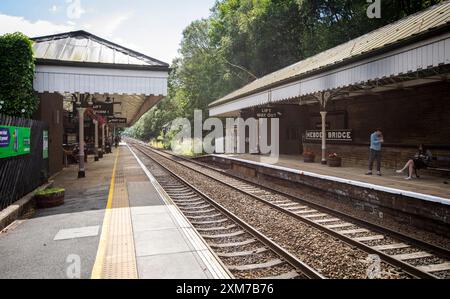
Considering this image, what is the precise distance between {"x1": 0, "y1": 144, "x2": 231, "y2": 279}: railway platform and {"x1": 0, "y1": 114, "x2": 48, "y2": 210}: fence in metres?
0.80

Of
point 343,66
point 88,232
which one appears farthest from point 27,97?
point 343,66

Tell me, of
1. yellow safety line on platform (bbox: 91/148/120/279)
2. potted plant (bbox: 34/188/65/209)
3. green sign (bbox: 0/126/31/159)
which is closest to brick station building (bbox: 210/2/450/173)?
yellow safety line on platform (bbox: 91/148/120/279)

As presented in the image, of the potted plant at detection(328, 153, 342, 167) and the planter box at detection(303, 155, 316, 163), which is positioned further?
the planter box at detection(303, 155, 316, 163)

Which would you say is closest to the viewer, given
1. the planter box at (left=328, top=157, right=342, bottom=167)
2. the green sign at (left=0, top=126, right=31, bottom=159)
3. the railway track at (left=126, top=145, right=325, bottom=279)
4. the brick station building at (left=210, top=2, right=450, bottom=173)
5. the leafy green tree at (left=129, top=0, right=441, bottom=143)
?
the railway track at (left=126, top=145, right=325, bottom=279)

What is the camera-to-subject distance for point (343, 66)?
36.3 ft

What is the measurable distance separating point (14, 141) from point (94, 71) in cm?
555

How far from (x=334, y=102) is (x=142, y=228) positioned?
1363 cm

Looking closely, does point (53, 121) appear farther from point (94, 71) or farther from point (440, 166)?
point (440, 166)

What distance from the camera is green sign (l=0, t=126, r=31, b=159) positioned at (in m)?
7.42

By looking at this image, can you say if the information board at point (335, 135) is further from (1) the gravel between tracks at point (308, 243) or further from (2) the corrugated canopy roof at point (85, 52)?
(2) the corrugated canopy roof at point (85, 52)

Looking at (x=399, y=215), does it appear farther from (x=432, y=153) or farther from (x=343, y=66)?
(x=343, y=66)

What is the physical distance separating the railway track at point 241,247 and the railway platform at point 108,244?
51 cm

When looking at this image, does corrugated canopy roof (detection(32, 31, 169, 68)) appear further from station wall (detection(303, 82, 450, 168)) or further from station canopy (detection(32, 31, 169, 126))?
station wall (detection(303, 82, 450, 168))

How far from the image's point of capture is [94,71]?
1280cm
